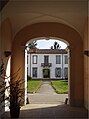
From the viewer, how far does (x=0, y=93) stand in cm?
780

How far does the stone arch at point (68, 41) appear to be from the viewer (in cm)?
1081

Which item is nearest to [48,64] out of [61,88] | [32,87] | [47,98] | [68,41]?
[32,87]

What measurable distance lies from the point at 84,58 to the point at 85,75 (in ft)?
2.14

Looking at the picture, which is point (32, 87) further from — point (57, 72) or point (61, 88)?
point (57, 72)

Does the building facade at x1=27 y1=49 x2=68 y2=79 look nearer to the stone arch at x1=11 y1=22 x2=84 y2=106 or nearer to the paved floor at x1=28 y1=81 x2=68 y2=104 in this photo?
the paved floor at x1=28 y1=81 x2=68 y2=104

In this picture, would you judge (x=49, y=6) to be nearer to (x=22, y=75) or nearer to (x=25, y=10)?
(x=25, y=10)

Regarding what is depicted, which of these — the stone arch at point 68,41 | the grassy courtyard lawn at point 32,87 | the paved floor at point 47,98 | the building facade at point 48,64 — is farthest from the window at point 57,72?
the stone arch at point 68,41

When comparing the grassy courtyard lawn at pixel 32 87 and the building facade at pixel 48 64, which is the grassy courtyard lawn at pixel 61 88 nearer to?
the grassy courtyard lawn at pixel 32 87

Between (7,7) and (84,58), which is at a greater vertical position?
(7,7)

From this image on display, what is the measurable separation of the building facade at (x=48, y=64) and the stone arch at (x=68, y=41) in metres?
34.4

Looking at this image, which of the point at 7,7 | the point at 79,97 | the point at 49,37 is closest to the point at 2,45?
the point at 7,7

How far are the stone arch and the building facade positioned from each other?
113 ft

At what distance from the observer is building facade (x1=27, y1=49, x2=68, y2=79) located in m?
45.9

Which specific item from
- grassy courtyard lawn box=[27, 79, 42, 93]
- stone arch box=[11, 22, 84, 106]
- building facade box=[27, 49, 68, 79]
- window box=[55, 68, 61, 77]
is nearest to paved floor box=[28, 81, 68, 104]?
stone arch box=[11, 22, 84, 106]
